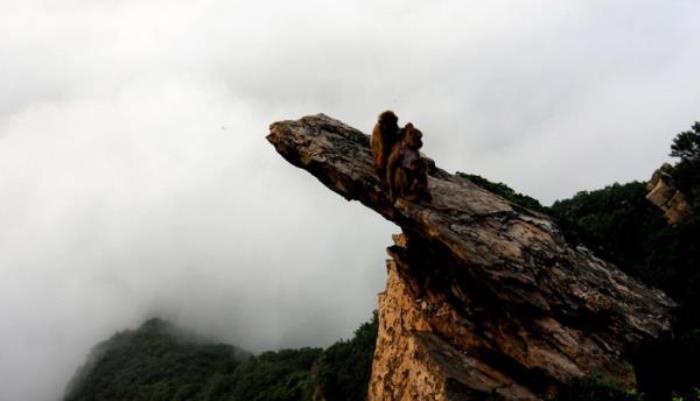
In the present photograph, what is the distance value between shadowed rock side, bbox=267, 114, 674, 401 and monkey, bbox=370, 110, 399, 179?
4.12ft

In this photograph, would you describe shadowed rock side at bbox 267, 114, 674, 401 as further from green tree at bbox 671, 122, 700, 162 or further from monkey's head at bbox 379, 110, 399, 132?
green tree at bbox 671, 122, 700, 162

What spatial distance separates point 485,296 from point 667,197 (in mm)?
30995

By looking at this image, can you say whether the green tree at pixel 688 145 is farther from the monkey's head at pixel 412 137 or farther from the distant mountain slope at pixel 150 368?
the distant mountain slope at pixel 150 368

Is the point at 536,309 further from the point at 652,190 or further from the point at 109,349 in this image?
the point at 109,349

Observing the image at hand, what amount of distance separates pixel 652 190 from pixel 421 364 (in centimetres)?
3491

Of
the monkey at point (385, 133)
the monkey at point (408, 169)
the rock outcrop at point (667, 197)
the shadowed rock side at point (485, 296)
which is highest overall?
the rock outcrop at point (667, 197)

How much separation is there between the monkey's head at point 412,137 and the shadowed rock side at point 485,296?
2221mm

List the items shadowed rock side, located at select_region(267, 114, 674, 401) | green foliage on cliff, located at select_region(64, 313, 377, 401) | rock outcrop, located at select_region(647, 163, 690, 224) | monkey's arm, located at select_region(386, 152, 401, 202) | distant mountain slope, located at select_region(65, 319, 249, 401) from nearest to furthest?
1. shadowed rock side, located at select_region(267, 114, 674, 401)
2. monkey's arm, located at select_region(386, 152, 401, 202)
3. rock outcrop, located at select_region(647, 163, 690, 224)
4. green foliage on cliff, located at select_region(64, 313, 377, 401)
5. distant mountain slope, located at select_region(65, 319, 249, 401)

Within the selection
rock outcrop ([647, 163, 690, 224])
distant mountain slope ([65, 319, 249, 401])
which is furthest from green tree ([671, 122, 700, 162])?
distant mountain slope ([65, 319, 249, 401])

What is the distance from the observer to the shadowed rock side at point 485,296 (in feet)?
55.1

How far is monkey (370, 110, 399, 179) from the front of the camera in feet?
58.9

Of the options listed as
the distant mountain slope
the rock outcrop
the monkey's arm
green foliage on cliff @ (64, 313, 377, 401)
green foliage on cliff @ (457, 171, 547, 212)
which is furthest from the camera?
the distant mountain slope

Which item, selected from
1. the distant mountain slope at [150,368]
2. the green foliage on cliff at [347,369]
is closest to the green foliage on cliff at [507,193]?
the green foliage on cliff at [347,369]

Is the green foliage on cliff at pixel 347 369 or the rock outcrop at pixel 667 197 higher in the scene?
the rock outcrop at pixel 667 197
